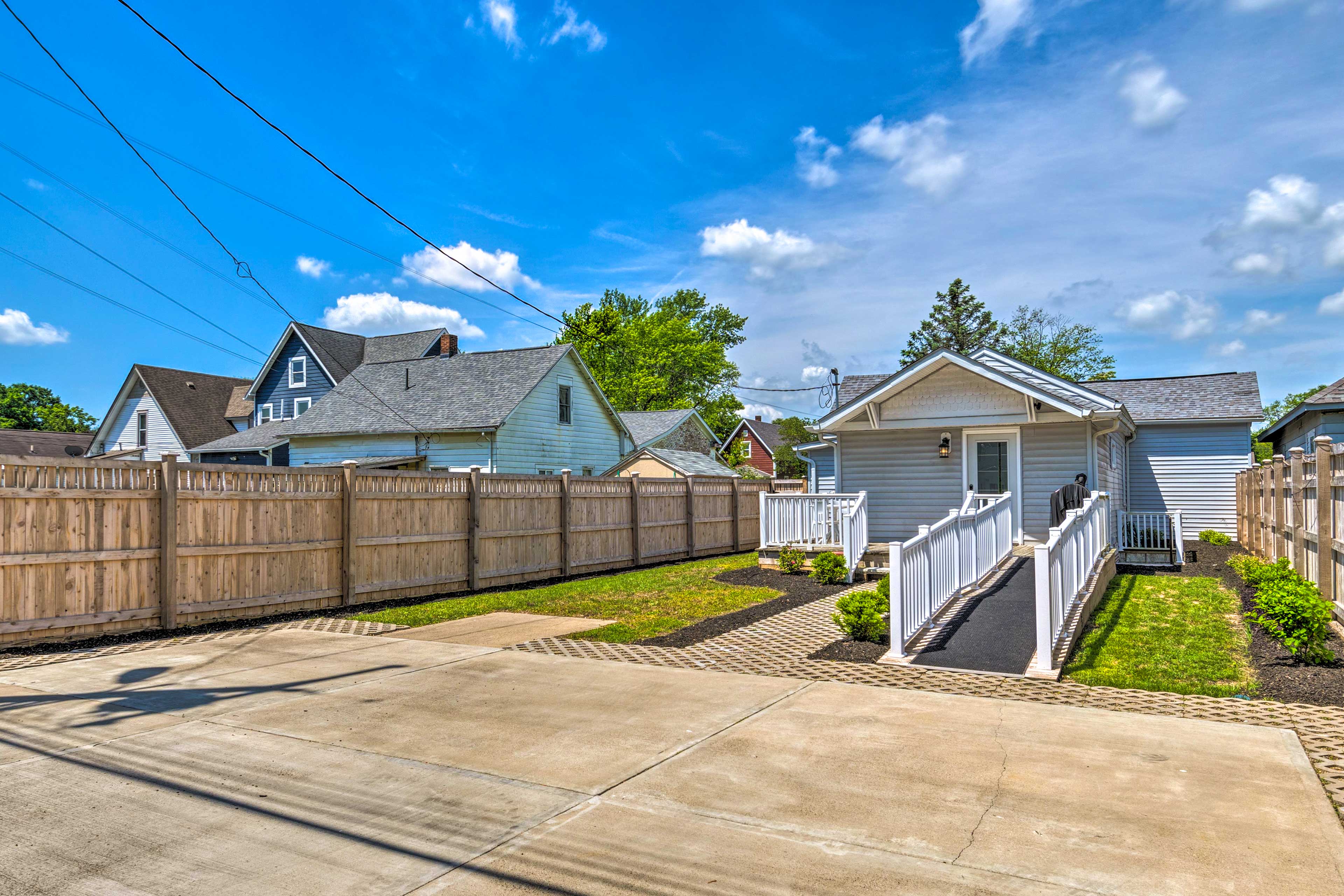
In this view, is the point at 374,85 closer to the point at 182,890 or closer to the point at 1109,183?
the point at 1109,183

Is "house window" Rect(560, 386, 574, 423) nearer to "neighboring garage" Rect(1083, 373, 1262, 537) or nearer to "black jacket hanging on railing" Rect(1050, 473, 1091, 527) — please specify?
"neighboring garage" Rect(1083, 373, 1262, 537)

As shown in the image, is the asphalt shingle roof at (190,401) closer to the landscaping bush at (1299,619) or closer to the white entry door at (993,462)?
the white entry door at (993,462)

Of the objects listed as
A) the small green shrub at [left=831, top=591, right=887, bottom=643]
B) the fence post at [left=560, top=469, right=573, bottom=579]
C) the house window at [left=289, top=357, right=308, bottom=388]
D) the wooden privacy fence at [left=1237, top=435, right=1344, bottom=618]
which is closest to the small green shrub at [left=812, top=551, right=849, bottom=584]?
the fence post at [left=560, top=469, right=573, bottom=579]

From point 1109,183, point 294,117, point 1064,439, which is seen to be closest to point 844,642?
point 1064,439

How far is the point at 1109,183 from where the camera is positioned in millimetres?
17562

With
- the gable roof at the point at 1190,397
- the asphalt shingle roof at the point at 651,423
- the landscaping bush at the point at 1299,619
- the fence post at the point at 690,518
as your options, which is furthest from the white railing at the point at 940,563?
the asphalt shingle roof at the point at 651,423

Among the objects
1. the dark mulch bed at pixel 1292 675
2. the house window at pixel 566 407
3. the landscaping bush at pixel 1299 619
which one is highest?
the house window at pixel 566 407

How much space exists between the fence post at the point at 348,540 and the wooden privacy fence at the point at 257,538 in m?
0.02

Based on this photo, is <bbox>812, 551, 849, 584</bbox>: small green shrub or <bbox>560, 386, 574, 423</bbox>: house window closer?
<bbox>812, 551, 849, 584</bbox>: small green shrub

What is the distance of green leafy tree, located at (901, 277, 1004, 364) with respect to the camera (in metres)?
59.2

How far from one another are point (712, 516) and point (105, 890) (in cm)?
1716

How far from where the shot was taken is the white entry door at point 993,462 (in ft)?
49.0

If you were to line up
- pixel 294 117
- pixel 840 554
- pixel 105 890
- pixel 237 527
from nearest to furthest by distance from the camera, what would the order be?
pixel 105 890 < pixel 237 527 < pixel 294 117 < pixel 840 554

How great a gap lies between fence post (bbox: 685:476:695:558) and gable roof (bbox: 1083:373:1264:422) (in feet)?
32.3
